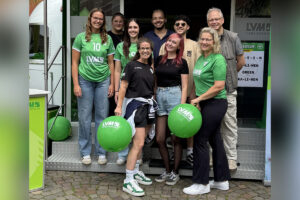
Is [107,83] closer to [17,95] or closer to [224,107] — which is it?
[224,107]

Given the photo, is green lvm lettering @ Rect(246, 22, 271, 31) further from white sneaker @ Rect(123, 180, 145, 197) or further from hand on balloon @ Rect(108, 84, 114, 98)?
white sneaker @ Rect(123, 180, 145, 197)

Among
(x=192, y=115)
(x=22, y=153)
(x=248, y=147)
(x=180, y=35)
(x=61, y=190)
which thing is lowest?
(x=61, y=190)

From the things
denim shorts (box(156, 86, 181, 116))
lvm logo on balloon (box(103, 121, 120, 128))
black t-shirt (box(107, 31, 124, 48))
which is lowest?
lvm logo on balloon (box(103, 121, 120, 128))

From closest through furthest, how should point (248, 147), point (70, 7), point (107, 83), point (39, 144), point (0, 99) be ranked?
point (0, 99) → point (39, 144) → point (107, 83) → point (248, 147) → point (70, 7)

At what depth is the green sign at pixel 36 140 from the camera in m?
3.61

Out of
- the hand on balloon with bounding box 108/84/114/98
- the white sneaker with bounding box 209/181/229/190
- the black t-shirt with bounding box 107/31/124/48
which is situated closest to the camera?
the white sneaker with bounding box 209/181/229/190

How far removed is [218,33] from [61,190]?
2516 mm

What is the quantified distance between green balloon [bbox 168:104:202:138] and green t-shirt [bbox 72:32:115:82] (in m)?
1.16

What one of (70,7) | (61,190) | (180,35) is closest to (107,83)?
(180,35)

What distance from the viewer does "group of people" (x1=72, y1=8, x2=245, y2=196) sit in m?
3.57

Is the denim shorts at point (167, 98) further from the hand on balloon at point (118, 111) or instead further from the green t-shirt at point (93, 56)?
the green t-shirt at point (93, 56)

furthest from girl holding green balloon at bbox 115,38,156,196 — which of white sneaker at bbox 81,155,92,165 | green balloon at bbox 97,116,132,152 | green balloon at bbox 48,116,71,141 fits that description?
green balloon at bbox 48,116,71,141

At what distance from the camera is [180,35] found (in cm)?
385

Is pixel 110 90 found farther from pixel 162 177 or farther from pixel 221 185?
pixel 221 185
